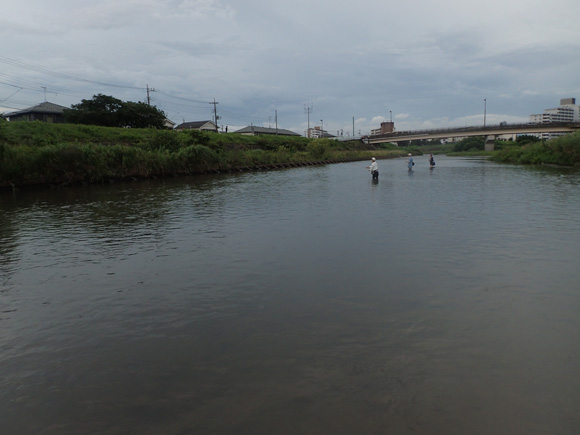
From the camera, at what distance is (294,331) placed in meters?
6.79

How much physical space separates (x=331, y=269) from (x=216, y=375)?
5.24 m

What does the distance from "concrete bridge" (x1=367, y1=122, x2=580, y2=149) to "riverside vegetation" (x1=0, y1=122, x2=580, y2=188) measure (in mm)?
21959

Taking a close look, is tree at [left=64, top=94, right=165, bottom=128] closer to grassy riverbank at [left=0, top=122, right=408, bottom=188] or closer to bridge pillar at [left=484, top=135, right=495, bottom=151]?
grassy riverbank at [left=0, top=122, right=408, bottom=188]

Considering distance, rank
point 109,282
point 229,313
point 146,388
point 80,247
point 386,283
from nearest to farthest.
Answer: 1. point 146,388
2. point 229,313
3. point 386,283
4. point 109,282
5. point 80,247

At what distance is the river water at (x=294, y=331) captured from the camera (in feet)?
15.5

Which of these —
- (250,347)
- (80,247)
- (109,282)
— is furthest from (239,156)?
(250,347)

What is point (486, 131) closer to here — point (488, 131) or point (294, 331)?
point (488, 131)

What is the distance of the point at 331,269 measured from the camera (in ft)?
33.4

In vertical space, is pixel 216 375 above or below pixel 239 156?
below

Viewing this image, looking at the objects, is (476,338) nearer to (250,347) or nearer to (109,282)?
(250,347)

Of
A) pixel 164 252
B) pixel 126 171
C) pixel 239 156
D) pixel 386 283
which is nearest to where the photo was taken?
pixel 386 283

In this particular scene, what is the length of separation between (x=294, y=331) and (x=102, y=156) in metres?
37.2

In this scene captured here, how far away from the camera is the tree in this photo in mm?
67750

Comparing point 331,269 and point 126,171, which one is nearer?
point 331,269
